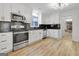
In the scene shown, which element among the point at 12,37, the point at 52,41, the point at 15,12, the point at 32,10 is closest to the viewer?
the point at 12,37

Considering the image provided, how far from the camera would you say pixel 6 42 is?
280cm

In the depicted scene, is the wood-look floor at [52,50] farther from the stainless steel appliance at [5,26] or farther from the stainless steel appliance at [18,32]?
the stainless steel appliance at [5,26]

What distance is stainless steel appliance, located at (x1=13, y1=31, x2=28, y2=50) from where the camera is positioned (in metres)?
3.18

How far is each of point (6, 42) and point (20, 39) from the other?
0.69 m

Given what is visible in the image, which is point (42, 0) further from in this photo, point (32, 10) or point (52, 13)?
point (32, 10)

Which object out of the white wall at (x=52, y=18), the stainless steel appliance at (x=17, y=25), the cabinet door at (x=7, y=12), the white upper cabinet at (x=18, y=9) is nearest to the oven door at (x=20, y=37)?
the stainless steel appliance at (x=17, y=25)

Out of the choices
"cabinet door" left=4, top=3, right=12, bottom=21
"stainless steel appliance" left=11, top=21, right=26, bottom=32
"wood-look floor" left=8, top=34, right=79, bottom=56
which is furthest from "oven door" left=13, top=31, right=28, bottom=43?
"cabinet door" left=4, top=3, right=12, bottom=21

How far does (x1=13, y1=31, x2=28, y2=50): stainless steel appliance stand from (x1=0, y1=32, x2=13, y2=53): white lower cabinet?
0.19 m

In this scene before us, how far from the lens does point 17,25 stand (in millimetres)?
3646

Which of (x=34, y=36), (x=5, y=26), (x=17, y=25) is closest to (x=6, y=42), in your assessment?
(x=5, y=26)

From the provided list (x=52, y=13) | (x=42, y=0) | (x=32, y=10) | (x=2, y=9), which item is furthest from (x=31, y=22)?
(x=42, y=0)

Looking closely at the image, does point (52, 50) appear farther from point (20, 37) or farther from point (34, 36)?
point (34, 36)

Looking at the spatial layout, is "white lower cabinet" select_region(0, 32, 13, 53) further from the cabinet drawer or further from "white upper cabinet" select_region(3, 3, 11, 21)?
"white upper cabinet" select_region(3, 3, 11, 21)

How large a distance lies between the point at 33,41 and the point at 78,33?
1945 millimetres
